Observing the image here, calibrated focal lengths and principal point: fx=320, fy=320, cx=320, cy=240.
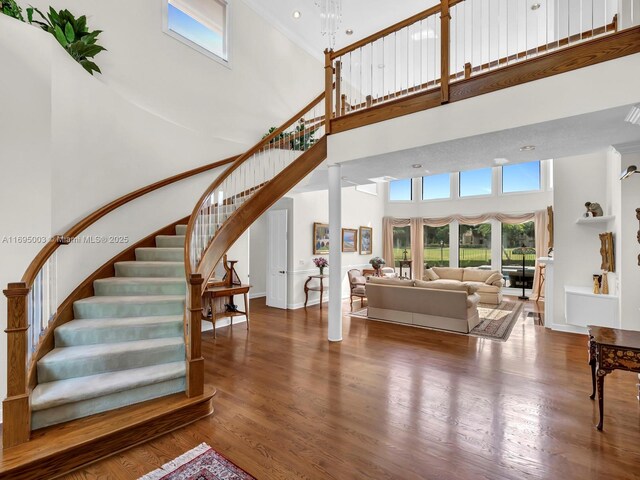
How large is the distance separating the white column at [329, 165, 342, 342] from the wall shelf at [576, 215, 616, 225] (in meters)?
3.86

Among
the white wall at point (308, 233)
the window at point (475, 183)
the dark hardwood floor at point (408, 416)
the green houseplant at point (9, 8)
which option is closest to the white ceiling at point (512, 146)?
the white wall at point (308, 233)

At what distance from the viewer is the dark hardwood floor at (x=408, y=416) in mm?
2203

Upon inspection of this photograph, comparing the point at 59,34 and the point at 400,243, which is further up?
the point at 59,34

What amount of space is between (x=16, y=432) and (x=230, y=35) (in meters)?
7.10

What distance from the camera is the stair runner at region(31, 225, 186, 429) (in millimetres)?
2611

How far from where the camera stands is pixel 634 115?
3.05 meters

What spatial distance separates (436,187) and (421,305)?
21.3 ft

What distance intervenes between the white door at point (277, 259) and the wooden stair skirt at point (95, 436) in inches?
183

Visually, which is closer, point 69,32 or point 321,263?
point 69,32

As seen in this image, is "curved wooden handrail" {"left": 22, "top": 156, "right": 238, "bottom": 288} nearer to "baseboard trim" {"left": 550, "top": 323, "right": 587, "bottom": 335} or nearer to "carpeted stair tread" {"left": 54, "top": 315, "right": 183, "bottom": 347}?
"carpeted stair tread" {"left": 54, "top": 315, "right": 183, "bottom": 347}

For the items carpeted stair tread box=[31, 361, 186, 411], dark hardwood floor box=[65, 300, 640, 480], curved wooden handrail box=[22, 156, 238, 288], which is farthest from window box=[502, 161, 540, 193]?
carpeted stair tread box=[31, 361, 186, 411]

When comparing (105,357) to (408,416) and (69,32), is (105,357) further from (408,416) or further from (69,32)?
(69,32)

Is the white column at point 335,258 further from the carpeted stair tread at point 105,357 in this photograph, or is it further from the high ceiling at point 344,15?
the high ceiling at point 344,15

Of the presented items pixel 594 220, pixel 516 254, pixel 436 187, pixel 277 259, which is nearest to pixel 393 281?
pixel 277 259
